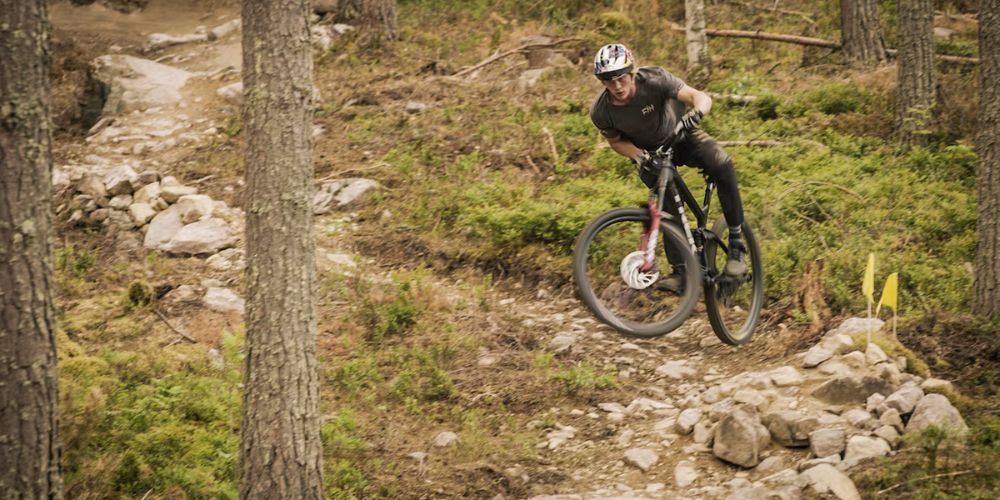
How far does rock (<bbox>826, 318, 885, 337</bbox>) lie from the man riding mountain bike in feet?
3.17

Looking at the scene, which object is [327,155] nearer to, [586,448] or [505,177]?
[505,177]

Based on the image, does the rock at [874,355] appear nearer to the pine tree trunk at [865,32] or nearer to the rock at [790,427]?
the rock at [790,427]

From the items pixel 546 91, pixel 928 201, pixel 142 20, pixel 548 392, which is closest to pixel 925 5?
pixel 928 201

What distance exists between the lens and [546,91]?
14.4 metres

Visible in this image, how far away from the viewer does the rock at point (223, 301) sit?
9.44 meters

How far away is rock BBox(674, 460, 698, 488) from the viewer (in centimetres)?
663

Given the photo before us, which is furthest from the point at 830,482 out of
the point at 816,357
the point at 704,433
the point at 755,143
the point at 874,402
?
the point at 755,143

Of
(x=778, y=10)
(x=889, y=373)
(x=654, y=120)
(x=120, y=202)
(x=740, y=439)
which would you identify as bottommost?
(x=740, y=439)

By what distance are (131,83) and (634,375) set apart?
10204 millimetres

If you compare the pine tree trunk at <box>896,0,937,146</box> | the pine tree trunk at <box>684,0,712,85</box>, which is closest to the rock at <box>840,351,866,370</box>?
the pine tree trunk at <box>896,0,937,146</box>

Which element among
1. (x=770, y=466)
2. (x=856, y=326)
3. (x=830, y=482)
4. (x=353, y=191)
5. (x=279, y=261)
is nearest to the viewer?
(x=830, y=482)

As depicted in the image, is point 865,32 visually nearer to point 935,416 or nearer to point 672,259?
point 672,259

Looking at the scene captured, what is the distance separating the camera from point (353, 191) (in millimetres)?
11852

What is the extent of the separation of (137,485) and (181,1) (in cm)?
1578
